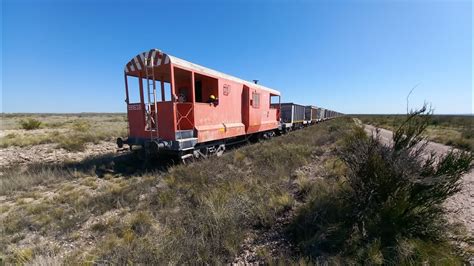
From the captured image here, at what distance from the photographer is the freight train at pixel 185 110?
253 inches

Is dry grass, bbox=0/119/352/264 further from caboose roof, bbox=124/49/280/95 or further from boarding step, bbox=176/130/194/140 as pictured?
caboose roof, bbox=124/49/280/95

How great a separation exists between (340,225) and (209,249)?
184 centimetres

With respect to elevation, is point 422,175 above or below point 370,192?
above

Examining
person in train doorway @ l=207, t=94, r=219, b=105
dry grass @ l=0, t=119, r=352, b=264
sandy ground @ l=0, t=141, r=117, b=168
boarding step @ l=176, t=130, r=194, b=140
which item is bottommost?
sandy ground @ l=0, t=141, r=117, b=168

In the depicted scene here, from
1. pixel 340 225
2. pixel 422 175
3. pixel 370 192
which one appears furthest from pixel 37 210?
pixel 422 175

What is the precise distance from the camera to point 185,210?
146 inches

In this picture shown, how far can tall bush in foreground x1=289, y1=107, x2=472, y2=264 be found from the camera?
7.56 feet

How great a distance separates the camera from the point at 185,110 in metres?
7.13

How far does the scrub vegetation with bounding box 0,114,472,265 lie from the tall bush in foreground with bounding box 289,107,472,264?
0.04ft

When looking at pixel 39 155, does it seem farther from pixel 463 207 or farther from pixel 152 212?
pixel 463 207

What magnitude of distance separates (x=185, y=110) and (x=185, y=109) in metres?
0.04

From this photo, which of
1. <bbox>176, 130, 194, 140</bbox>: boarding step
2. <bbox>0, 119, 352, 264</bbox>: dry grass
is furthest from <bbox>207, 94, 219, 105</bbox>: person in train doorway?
<bbox>0, 119, 352, 264</bbox>: dry grass

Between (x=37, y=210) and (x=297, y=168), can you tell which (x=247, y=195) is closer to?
(x=297, y=168)

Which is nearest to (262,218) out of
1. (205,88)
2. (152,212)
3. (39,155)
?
(152,212)
